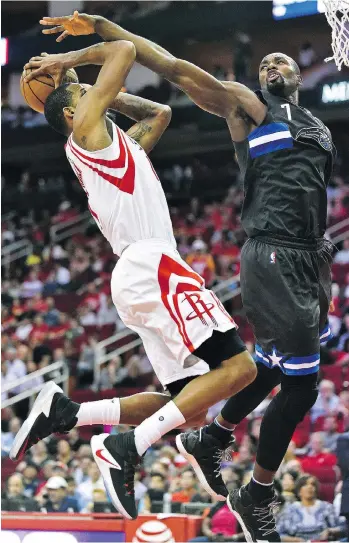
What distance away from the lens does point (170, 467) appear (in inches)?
431

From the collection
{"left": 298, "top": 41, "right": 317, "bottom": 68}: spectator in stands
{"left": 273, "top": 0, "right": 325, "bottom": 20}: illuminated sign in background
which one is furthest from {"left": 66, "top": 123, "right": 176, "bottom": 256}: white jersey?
{"left": 298, "top": 41, "right": 317, "bottom": 68}: spectator in stands

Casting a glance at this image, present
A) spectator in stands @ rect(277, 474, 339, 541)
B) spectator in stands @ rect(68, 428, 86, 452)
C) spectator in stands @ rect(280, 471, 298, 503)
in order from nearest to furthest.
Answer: spectator in stands @ rect(277, 474, 339, 541), spectator in stands @ rect(280, 471, 298, 503), spectator in stands @ rect(68, 428, 86, 452)

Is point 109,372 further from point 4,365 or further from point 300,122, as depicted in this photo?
point 300,122

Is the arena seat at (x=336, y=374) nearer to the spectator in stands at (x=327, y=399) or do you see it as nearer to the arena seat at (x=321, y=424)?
the spectator in stands at (x=327, y=399)

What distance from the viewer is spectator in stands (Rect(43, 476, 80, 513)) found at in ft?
34.2

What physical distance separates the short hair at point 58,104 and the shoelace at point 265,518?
252 cm

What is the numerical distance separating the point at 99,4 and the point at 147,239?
15.8 m

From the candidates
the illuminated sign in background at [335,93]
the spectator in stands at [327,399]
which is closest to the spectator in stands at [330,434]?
the spectator in stands at [327,399]

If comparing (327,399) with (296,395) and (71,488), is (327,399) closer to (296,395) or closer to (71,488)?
(71,488)

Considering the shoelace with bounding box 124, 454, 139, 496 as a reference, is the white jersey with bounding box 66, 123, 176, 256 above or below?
above

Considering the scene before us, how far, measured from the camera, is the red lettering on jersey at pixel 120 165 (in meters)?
5.44

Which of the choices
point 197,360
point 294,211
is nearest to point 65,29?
point 294,211

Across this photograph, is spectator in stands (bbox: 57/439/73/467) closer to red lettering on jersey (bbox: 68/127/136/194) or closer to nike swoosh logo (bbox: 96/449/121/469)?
nike swoosh logo (bbox: 96/449/121/469)

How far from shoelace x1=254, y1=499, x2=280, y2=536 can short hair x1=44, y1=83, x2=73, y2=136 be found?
252 centimetres
